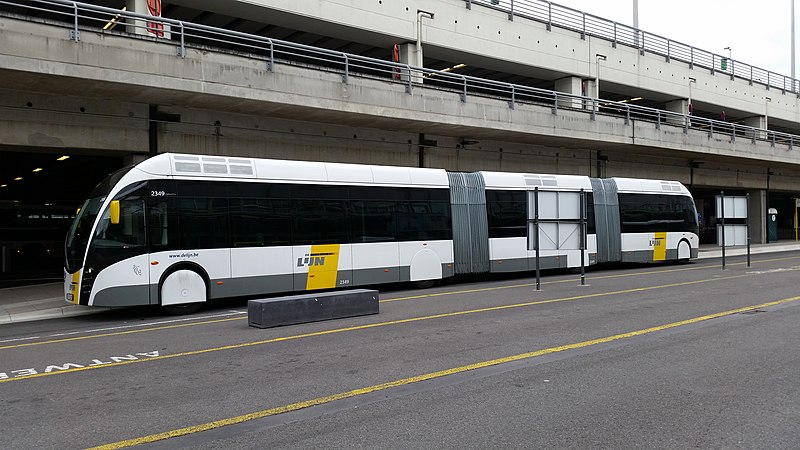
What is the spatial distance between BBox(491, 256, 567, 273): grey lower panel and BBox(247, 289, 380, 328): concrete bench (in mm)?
8626

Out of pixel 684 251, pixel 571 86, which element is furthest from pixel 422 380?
pixel 571 86

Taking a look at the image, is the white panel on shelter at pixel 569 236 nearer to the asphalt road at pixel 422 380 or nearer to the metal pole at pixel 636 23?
the asphalt road at pixel 422 380

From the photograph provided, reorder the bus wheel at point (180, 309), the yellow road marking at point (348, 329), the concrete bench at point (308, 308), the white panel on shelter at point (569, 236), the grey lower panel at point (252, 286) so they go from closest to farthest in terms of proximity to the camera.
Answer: the yellow road marking at point (348, 329) < the concrete bench at point (308, 308) < the bus wheel at point (180, 309) < the grey lower panel at point (252, 286) < the white panel on shelter at point (569, 236)

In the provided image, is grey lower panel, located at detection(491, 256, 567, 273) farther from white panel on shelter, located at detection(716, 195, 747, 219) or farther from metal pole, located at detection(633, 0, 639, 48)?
metal pole, located at detection(633, 0, 639, 48)

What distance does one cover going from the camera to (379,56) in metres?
33.1

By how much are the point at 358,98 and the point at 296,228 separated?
269 inches

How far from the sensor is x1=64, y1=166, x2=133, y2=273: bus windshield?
13.0 m

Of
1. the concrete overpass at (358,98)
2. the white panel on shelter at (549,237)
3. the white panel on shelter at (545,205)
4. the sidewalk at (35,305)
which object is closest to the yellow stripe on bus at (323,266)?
the sidewalk at (35,305)

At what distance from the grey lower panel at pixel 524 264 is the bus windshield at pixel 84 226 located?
11.8m

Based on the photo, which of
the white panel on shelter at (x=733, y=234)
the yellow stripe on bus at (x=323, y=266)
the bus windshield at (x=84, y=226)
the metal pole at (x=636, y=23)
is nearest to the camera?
the bus windshield at (x=84, y=226)

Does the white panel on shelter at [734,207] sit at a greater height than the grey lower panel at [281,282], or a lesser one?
greater

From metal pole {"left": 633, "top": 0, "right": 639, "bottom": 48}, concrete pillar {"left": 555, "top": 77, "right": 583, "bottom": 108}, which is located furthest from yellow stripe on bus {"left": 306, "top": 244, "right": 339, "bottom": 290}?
Answer: metal pole {"left": 633, "top": 0, "right": 639, "bottom": 48}

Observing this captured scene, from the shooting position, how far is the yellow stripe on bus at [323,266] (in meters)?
15.7

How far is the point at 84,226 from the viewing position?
13242 mm
